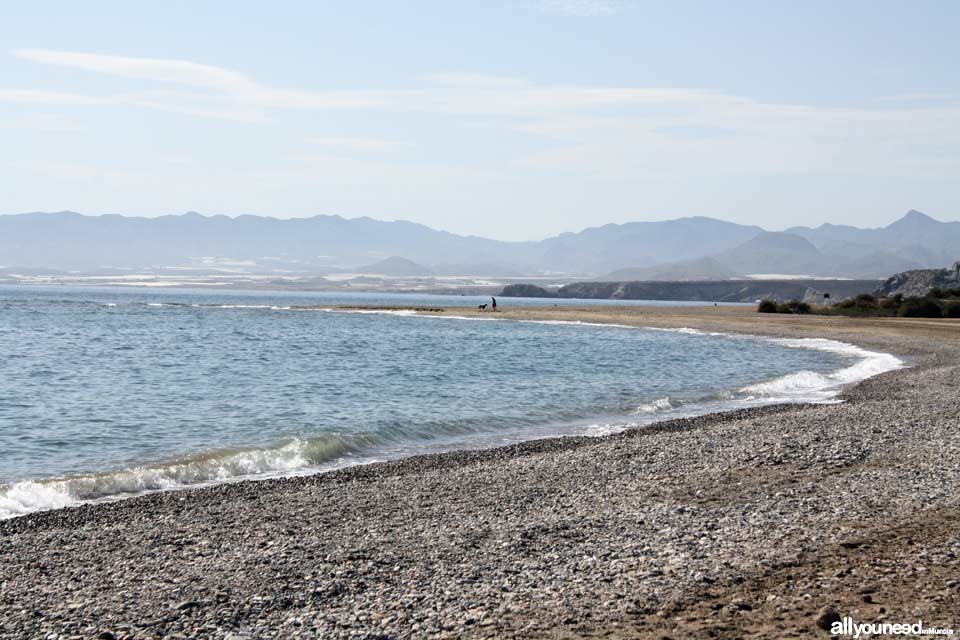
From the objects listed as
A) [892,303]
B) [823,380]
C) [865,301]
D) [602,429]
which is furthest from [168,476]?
[865,301]

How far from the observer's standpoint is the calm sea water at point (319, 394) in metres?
17.8

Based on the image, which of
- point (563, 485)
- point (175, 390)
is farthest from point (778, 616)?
point (175, 390)

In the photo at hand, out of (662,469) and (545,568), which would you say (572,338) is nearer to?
(662,469)

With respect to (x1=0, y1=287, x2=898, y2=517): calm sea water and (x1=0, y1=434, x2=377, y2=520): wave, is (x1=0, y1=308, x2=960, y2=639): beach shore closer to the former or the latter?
(x1=0, y1=434, x2=377, y2=520): wave

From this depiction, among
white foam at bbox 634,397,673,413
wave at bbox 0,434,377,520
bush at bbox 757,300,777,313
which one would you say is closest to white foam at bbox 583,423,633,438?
white foam at bbox 634,397,673,413

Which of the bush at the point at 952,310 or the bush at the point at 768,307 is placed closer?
the bush at the point at 952,310

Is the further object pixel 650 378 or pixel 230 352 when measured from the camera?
pixel 230 352

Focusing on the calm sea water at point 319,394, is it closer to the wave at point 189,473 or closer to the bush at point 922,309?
the wave at point 189,473

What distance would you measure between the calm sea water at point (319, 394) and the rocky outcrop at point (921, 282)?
58.3 m

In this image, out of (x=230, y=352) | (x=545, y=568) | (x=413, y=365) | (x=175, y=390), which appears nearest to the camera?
(x=545, y=568)

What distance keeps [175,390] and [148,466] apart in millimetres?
12685

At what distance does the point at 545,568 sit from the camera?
372 inches

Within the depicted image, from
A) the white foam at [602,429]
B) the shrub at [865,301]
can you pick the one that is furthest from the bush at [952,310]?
the white foam at [602,429]

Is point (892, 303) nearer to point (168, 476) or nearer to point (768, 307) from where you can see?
point (768, 307)
